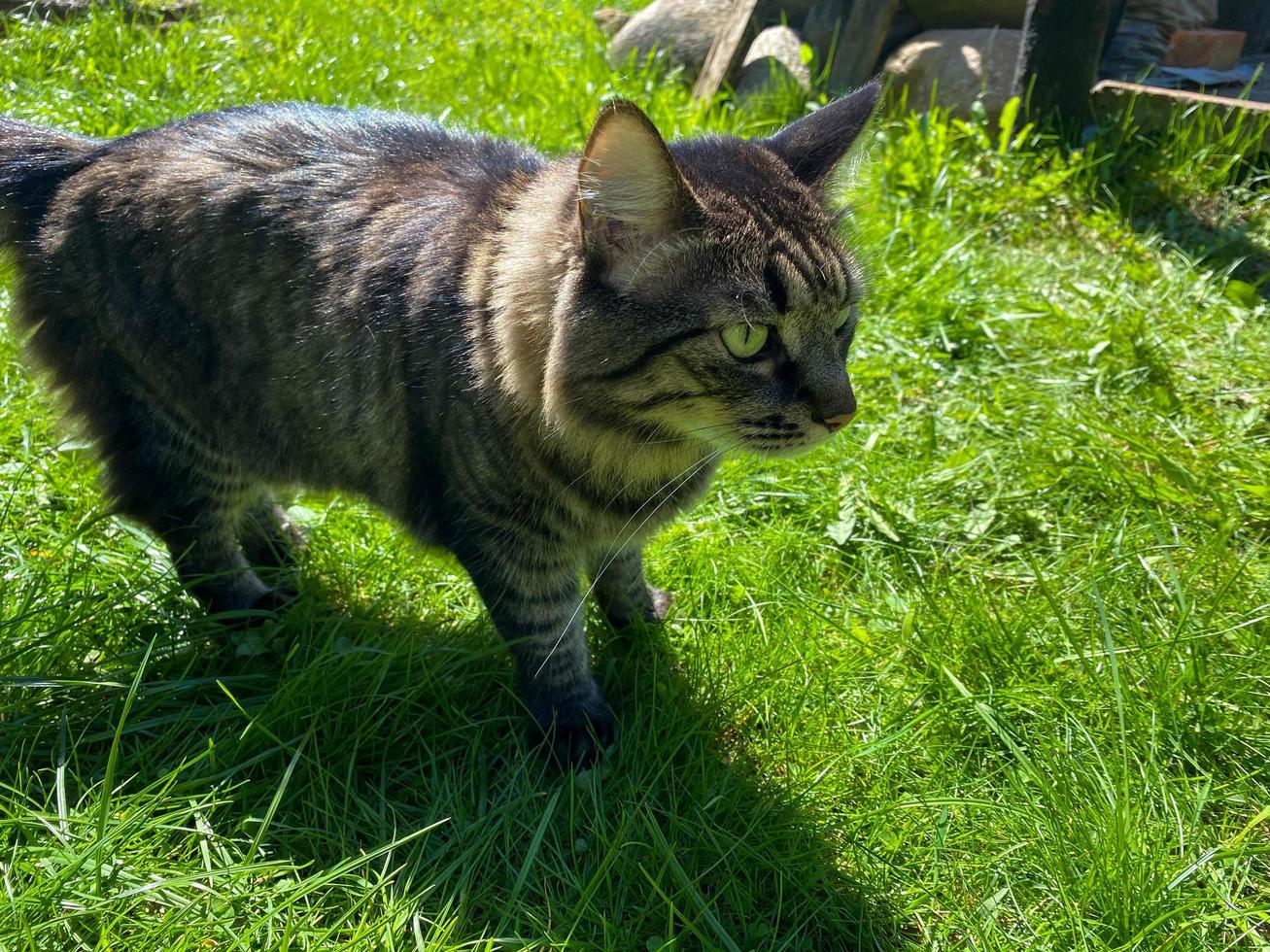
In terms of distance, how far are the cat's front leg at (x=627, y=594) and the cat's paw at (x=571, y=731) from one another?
30cm

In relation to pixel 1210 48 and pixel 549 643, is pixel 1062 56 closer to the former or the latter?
pixel 1210 48

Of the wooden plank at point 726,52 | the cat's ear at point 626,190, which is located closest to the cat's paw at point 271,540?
the cat's ear at point 626,190

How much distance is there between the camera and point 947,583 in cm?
241

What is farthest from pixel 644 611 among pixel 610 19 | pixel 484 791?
pixel 610 19

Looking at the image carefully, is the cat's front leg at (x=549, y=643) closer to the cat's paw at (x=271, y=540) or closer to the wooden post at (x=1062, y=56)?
the cat's paw at (x=271, y=540)

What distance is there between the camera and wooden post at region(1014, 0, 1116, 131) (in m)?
3.85

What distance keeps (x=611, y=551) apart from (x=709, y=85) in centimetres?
331

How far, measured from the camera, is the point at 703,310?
1.74 metres

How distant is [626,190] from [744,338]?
0.33 m

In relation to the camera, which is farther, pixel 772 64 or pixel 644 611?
pixel 772 64

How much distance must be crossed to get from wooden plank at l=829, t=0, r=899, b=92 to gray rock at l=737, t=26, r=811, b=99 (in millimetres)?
167

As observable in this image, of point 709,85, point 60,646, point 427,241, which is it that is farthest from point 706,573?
point 709,85

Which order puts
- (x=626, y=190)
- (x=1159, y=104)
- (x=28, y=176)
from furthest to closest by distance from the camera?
(x=1159, y=104)
(x=28, y=176)
(x=626, y=190)

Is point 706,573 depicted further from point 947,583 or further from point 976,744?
point 976,744
